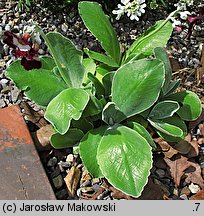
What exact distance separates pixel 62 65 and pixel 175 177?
0.68m

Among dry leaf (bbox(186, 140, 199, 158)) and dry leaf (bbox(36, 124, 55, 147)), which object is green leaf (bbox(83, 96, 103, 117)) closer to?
dry leaf (bbox(36, 124, 55, 147))

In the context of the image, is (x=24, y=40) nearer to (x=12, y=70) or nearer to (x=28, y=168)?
(x=12, y=70)

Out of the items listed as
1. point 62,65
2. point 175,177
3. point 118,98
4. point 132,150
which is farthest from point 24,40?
point 175,177

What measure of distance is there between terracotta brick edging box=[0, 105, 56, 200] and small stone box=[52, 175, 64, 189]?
0.11 meters

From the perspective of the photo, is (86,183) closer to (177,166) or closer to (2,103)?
(177,166)

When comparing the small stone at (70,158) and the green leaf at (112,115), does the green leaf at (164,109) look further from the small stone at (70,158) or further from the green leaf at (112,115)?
the small stone at (70,158)

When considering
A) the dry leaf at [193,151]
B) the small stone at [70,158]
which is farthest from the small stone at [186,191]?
the small stone at [70,158]

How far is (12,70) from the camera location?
1934 mm

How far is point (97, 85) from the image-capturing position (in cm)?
199

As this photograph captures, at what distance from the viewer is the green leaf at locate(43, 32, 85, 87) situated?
1.88 metres

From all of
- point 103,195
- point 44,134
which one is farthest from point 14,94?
point 103,195

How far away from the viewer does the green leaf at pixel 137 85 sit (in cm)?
182

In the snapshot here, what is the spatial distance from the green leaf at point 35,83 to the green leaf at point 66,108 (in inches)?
4.2

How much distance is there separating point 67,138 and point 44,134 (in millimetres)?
167
